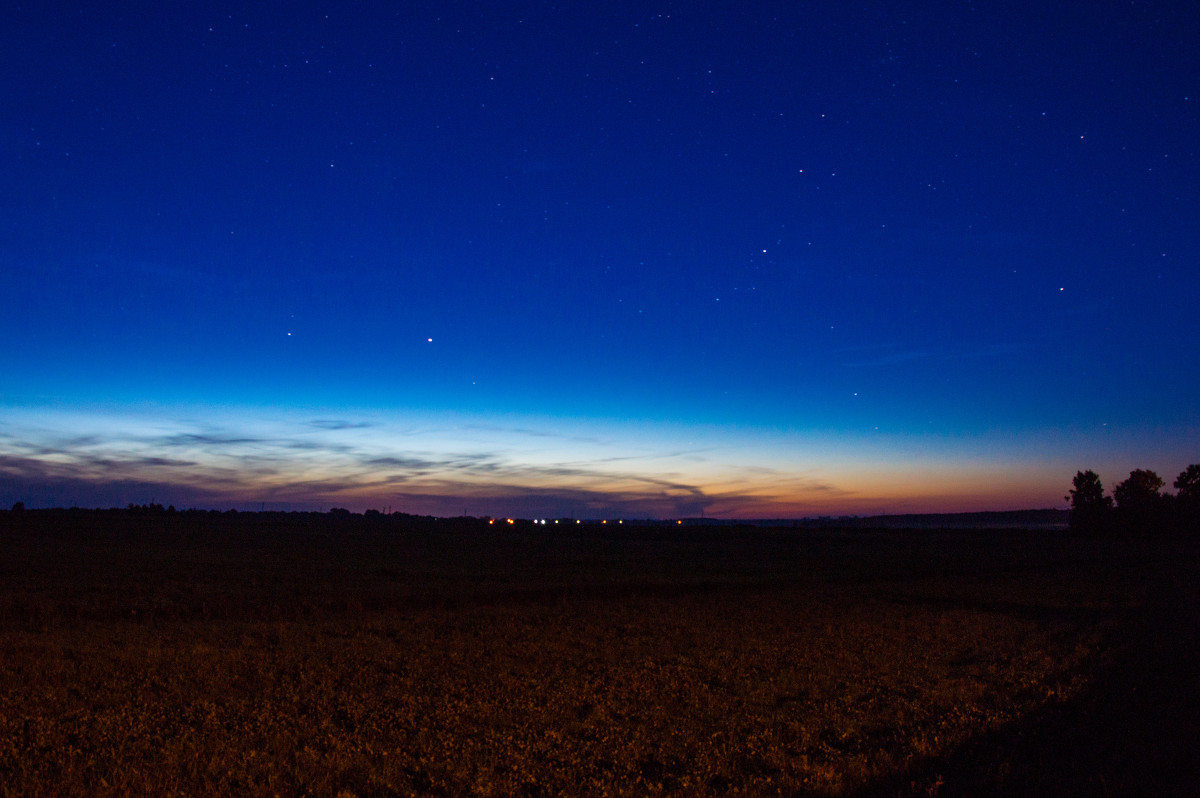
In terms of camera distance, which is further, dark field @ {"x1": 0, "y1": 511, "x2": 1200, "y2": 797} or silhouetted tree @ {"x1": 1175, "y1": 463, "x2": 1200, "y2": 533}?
silhouetted tree @ {"x1": 1175, "y1": 463, "x2": 1200, "y2": 533}

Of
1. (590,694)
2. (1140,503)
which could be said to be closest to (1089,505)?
(1140,503)

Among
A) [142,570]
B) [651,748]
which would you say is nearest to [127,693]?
[651,748]

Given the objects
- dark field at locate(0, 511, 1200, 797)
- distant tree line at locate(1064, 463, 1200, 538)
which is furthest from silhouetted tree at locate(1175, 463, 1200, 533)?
dark field at locate(0, 511, 1200, 797)

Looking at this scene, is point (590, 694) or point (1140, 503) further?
point (1140, 503)

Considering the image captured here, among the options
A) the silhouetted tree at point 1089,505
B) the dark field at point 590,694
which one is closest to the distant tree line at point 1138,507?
the silhouetted tree at point 1089,505

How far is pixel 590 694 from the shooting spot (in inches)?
578

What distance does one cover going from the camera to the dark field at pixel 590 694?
10.1 meters

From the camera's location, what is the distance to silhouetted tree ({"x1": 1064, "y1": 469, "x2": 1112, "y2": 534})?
120 metres

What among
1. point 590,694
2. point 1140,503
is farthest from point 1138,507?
point 590,694

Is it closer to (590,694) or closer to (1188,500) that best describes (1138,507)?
(1188,500)

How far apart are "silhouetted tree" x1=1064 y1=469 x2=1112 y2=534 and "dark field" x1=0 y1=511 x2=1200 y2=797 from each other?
4005 inches

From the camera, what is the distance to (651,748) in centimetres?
1130

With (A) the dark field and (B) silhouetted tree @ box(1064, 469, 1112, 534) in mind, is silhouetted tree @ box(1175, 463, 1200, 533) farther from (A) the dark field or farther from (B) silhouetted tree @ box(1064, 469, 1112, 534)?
(A) the dark field

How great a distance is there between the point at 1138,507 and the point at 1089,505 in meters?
9.10
